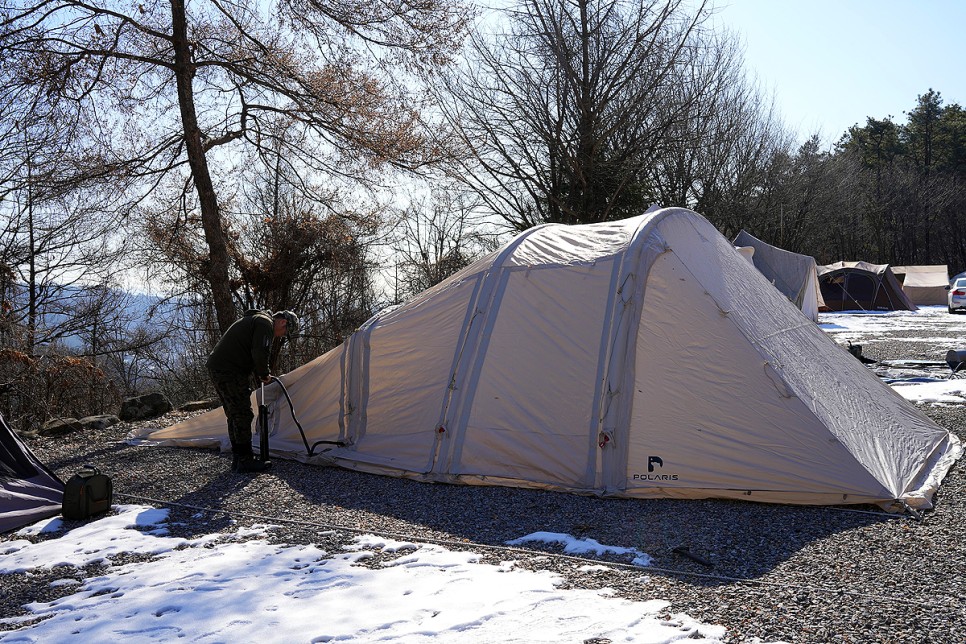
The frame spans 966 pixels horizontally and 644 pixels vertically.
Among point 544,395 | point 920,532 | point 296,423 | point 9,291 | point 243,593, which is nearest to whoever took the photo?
point 243,593

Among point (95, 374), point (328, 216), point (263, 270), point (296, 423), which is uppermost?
point (328, 216)

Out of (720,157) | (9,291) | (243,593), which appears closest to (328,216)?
(9,291)

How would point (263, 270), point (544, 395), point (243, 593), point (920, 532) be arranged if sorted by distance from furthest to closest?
point (263, 270) < point (544, 395) < point (920, 532) < point (243, 593)

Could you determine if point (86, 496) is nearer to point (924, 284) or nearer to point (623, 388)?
point (623, 388)

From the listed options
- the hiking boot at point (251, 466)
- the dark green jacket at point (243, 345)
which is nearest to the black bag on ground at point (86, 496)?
the hiking boot at point (251, 466)

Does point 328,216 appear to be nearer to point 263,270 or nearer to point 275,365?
point 263,270

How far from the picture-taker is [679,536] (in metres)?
4.55

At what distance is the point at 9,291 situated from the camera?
13.8 m

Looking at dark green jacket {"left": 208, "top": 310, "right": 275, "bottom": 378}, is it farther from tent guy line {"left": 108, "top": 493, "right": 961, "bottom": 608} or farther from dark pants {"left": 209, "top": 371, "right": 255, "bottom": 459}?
tent guy line {"left": 108, "top": 493, "right": 961, "bottom": 608}

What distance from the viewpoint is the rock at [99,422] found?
9.34 metres

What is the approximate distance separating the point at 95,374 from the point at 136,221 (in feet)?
7.73

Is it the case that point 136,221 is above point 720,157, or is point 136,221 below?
below

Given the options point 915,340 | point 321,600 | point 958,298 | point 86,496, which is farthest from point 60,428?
point 958,298

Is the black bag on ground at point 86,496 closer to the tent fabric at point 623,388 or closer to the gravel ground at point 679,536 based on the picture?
the gravel ground at point 679,536
